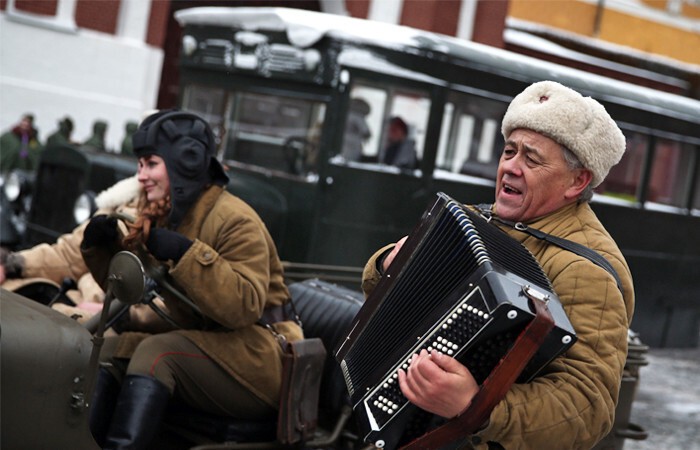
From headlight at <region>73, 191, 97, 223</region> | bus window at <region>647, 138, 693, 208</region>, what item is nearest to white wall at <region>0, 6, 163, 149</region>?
bus window at <region>647, 138, 693, 208</region>

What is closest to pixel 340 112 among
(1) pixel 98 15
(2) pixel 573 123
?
(2) pixel 573 123

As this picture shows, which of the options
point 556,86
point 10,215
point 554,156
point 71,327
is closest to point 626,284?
point 554,156

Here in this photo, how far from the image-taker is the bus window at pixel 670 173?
1230 cm

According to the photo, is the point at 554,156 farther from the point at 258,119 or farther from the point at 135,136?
the point at 258,119

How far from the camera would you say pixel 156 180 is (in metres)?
4.11

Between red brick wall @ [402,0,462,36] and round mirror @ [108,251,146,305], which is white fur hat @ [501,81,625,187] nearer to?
round mirror @ [108,251,146,305]

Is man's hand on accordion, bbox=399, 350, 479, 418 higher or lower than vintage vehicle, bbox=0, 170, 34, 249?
higher

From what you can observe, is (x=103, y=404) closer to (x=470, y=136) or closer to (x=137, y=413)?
(x=137, y=413)

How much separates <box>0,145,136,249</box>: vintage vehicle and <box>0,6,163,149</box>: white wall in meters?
8.53

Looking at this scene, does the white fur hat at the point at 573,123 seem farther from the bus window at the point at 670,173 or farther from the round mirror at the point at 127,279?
the bus window at the point at 670,173

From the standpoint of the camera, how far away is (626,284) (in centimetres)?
281

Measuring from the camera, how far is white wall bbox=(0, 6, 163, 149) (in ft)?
59.1

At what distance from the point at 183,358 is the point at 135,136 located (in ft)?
2.94

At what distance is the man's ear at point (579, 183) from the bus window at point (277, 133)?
589 centimetres
